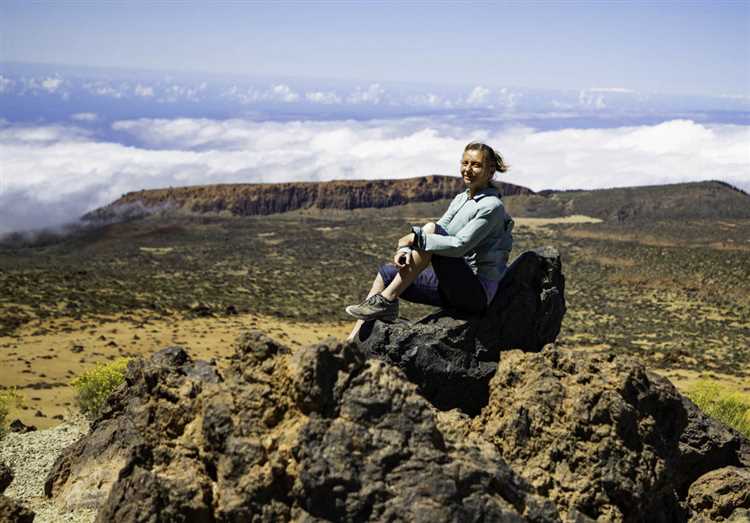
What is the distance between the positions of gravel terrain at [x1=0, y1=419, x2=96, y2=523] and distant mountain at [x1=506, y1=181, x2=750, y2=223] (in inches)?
2937

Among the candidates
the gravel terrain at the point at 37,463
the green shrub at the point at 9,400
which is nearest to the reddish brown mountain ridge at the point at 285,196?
the green shrub at the point at 9,400

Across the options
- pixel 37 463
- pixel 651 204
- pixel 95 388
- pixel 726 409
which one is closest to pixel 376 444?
pixel 37 463

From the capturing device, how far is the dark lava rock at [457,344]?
566cm

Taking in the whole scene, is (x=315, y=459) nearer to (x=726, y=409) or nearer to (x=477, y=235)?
(x=477, y=235)

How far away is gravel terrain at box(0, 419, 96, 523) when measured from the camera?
17.8 ft

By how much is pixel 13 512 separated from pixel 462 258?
380 centimetres

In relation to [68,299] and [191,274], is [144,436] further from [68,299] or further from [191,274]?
[191,274]

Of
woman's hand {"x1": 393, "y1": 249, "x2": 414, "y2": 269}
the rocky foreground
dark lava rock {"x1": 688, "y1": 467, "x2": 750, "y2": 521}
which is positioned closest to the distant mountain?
dark lava rock {"x1": 688, "y1": 467, "x2": 750, "y2": 521}

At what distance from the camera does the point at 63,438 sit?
9055 millimetres

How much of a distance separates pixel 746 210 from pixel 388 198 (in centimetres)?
5023

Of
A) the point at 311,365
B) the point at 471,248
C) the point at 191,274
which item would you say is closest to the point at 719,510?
the point at 471,248

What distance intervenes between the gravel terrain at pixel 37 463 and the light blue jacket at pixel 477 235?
11.6 feet

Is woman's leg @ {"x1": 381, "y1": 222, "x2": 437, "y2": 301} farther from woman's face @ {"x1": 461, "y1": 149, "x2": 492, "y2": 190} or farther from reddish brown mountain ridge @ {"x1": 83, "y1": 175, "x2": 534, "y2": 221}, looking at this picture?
reddish brown mountain ridge @ {"x1": 83, "y1": 175, "x2": 534, "y2": 221}

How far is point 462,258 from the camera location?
554 centimetres
